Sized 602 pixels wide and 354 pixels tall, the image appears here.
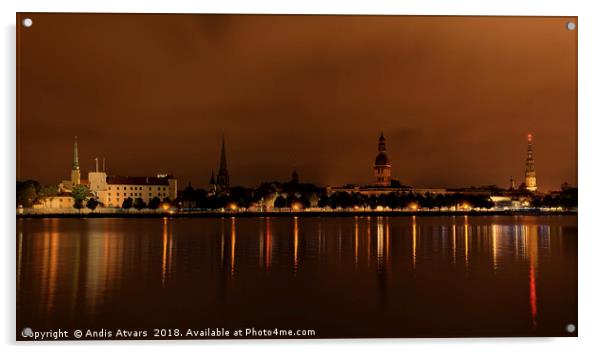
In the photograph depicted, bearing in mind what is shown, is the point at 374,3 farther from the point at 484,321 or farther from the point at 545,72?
the point at 484,321

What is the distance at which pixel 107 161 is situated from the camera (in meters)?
7.32

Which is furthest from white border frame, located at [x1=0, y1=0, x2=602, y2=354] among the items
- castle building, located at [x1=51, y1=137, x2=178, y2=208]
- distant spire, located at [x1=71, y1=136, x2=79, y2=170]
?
castle building, located at [x1=51, y1=137, x2=178, y2=208]

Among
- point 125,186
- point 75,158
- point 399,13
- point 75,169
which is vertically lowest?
point 125,186

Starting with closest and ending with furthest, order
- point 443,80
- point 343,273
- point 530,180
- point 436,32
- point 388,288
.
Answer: point 436,32, point 443,80, point 388,288, point 530,180, point 343,273

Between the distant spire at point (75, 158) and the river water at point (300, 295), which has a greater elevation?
the distant spire at point (75, 158)

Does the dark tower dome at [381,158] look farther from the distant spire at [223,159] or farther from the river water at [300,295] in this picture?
the distant spire at [223,159]

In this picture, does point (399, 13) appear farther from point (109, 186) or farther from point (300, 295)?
point (109, 186)

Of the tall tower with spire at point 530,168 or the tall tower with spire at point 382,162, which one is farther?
the tall tower with spire at point 382,162

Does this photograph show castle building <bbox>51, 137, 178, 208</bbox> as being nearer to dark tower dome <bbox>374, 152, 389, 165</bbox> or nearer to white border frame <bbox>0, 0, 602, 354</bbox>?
white border frame <bbox>0, 0, 602, 354</bbox>

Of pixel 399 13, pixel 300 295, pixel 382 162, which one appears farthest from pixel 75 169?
pixel 399 13

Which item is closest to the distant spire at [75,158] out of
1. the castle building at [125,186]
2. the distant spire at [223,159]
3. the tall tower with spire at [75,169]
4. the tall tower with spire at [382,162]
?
the tall tower with spire at [75,169]

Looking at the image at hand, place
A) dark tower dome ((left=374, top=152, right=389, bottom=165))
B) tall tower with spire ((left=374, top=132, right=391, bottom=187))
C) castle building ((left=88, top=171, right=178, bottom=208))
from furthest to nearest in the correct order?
dark tower dome ((left=374, top=152, right=389, bottom=165)), tall tower with spire ((left=374, top=132, right=391, bottom=187)), castle building ((left=88, top=171, right=178, bottom=208))
